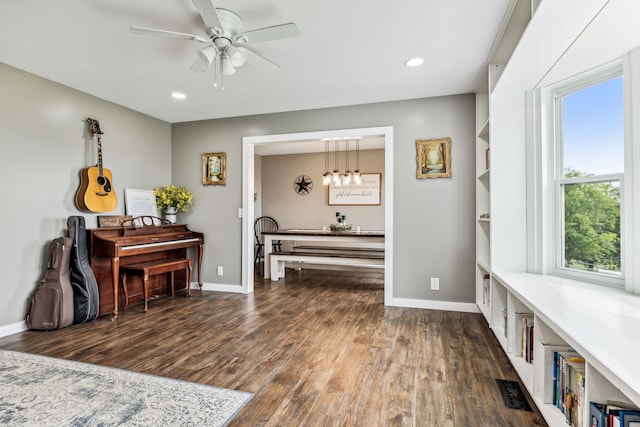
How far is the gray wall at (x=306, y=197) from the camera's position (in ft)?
22.6

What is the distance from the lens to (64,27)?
227 centimetres

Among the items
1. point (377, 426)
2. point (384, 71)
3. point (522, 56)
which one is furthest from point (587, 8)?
point (377, 426)

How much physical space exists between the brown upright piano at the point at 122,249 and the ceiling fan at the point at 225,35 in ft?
6.58

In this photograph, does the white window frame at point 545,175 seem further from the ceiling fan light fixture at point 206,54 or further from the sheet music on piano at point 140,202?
the sheet music on piano at point 140,202

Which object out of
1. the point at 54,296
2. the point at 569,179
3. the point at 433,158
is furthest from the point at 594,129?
the point at 54,296

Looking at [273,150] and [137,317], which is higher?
[273,150]

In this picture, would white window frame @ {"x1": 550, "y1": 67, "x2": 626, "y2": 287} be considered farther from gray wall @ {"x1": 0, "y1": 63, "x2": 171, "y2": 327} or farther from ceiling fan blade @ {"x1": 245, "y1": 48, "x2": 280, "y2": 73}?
gray wall @ {"x1": 0, "y1": 63, "x2": 171, "y2": 327}

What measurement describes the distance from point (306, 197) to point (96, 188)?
4.34 meters

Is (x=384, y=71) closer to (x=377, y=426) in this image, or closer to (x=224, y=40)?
(x=224, y=40)

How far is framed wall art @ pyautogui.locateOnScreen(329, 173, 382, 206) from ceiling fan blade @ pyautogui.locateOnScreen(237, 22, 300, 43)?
4.84 metres

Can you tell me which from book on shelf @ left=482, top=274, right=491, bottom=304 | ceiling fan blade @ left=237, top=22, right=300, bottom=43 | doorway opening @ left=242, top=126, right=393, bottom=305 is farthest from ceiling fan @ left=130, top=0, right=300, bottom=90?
book on shelf @ left=482, top=274, right=491, bottom=304

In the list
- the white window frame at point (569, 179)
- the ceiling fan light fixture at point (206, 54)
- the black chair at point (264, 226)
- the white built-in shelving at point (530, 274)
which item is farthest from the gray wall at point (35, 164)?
the white window frame at point (569, 179)

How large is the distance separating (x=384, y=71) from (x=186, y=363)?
2868mm

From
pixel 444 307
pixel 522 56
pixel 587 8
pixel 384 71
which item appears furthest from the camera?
pixel 444 307
